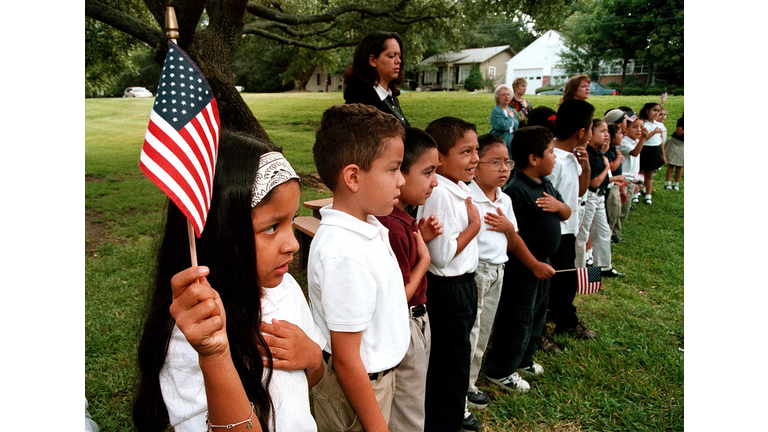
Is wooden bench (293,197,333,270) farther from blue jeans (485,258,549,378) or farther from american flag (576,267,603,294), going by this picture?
american flag (576,267,603,294)

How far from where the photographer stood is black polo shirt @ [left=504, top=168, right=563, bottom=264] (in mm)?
3049

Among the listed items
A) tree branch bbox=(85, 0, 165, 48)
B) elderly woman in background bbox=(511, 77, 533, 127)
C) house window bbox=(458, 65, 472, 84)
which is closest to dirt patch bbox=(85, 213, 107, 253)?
tree branch bbox=(85, 0, 165, 48)

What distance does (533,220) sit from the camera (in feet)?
10.0

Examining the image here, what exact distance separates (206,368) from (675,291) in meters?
5.02

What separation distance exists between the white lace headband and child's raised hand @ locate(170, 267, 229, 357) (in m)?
0.32

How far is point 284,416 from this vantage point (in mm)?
1335

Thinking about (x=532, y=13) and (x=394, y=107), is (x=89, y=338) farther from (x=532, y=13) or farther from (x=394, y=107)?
(x=532, y=13)

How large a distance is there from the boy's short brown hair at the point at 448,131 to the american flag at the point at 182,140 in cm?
160

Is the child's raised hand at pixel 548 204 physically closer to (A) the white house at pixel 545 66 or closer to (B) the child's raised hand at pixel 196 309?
(B) the child's raised hand at pixel 196 309

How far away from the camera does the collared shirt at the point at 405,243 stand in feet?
6.68

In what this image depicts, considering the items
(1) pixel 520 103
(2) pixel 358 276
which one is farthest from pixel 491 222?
(1) pixel 520 103

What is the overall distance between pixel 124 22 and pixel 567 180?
20.7 feet

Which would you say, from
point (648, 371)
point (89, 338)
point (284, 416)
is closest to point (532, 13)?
point (648, 371)

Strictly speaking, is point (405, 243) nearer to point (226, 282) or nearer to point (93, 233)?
point (226, 282)
